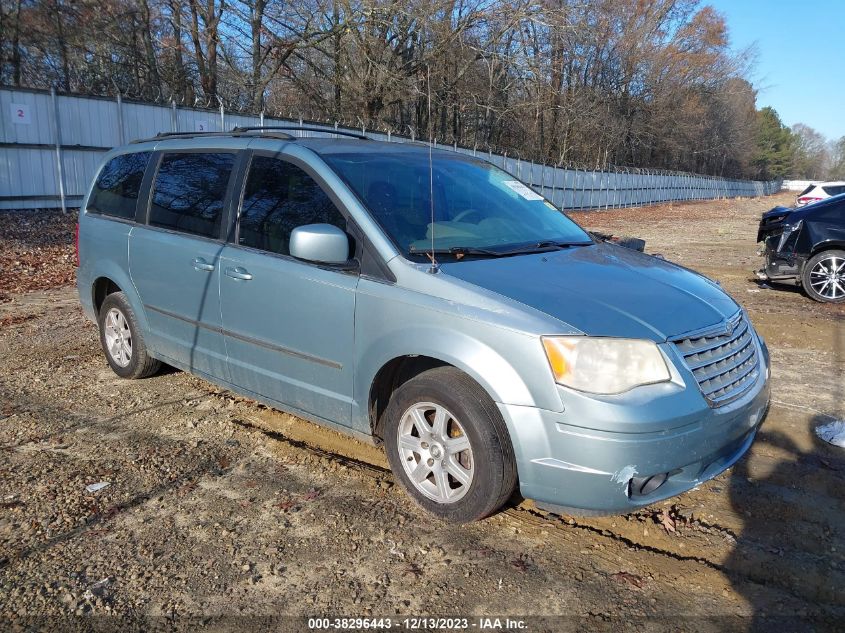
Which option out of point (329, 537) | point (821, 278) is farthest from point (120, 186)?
point (821, 278)

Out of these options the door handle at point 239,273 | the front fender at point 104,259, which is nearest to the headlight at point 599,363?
the door handle at point 239,273

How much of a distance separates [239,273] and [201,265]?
15.3 inches

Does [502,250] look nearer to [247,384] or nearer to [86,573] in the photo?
[247,384]

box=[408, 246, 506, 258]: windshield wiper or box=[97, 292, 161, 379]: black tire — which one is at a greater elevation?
box=[408, 246, 506, 258]: windshield wiper

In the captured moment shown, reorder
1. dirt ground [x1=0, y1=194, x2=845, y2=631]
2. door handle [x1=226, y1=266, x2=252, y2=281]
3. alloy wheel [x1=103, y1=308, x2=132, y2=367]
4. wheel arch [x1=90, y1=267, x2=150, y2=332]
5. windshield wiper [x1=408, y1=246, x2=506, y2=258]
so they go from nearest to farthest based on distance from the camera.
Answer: dirt ground [x1=0, y1=194, x2=845, y2=631] → windshield wiper [x1=408, y1=246, x2=506, y2=258] → door handle [x1=226, y1=266, x2=252, y2=281] → wheel arch [x1=90, y1=267, x2=150, y2=332] → alloy wheel [x1=103, y1=308, x2=132, y2=367]

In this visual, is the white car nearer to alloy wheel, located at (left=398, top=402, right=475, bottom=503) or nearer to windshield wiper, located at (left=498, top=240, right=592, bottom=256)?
windshield wiper, located at (left=498, top=240, right=592, bottom=256)

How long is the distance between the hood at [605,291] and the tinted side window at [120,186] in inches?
116

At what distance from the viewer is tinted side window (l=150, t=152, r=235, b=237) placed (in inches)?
174

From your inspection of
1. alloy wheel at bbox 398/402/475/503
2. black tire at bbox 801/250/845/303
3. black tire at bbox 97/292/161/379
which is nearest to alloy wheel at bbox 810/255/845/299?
black tire at bbox 801/250/845/303

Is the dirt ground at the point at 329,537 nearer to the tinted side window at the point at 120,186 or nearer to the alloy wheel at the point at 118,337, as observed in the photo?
the alloy wheel at the point at 118,337

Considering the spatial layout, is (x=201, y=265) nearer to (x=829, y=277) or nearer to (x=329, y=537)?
(x=329, y=537)

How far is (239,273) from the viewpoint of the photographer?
4.10 m

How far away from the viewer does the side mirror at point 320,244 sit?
3.43 metres

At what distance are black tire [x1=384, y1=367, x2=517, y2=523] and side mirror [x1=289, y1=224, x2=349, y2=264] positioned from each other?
2.47ft
